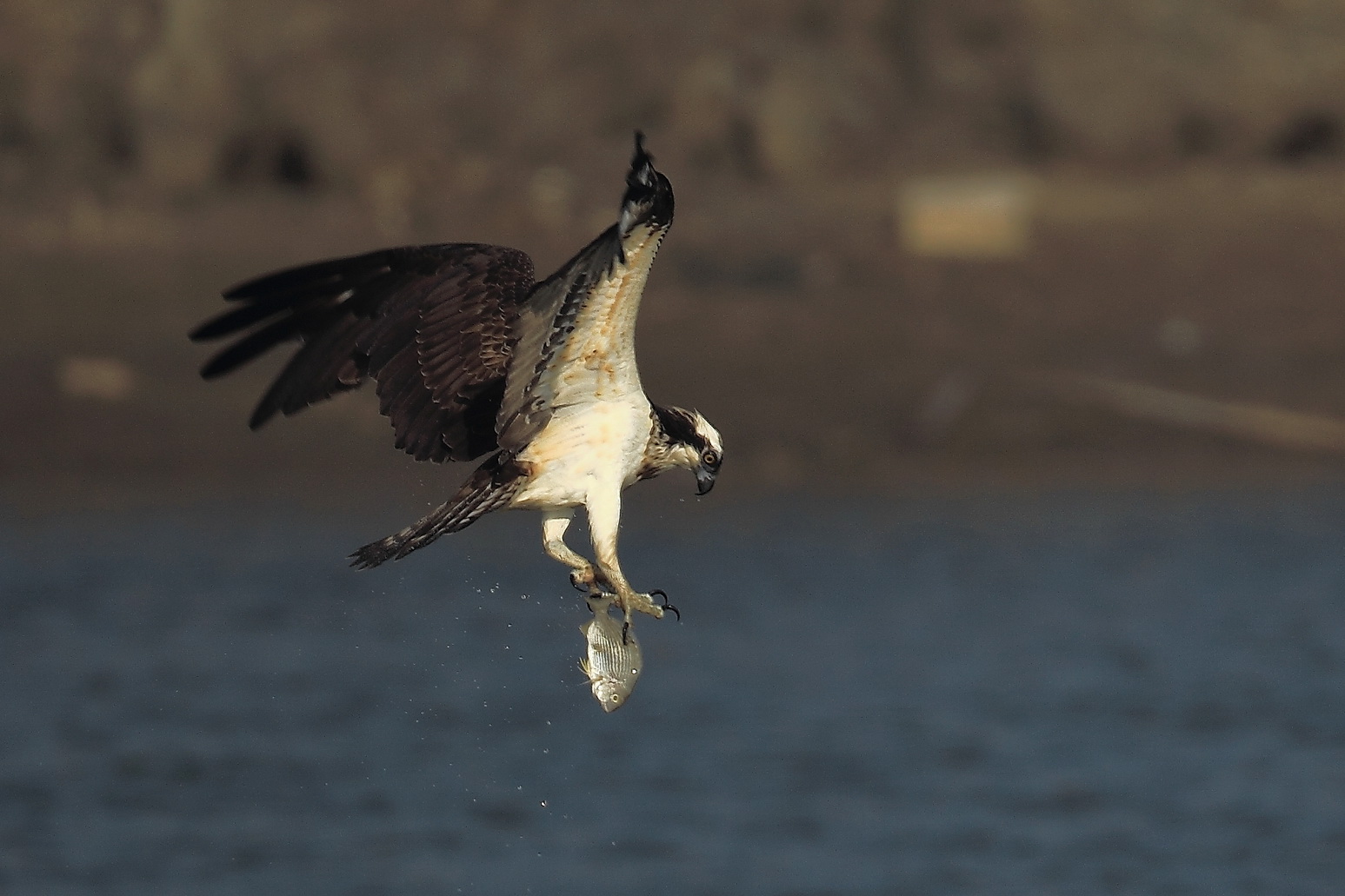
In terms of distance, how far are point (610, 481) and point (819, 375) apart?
11111 mm

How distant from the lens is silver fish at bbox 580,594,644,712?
6965 millimetres

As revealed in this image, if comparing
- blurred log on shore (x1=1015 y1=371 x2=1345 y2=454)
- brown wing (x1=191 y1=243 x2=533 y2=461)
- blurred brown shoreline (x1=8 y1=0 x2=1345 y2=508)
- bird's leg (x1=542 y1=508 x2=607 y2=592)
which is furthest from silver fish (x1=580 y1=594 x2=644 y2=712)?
blurred log on shore (x1=1015 y1=371 x2=1345 y2=454)

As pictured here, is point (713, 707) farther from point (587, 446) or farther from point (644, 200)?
point (644, 200)

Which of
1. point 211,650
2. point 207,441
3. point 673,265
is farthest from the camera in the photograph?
point 673,265

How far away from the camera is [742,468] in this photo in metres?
17.9

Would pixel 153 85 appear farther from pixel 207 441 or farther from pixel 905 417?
pixel 905 417

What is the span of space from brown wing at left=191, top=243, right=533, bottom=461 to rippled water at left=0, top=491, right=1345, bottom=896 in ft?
17.0

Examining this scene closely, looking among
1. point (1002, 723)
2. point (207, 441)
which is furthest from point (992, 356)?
point (207, 441)

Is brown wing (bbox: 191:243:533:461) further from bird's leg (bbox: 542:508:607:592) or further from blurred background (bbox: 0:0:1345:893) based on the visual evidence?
blurred background (bbox: 0:0:1345:893)

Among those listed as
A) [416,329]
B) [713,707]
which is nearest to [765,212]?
[713,707]

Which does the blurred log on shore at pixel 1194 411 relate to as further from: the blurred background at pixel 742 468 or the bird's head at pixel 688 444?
the bird's head at pixel 688 444

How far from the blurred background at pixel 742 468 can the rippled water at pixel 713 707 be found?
42 millimetres

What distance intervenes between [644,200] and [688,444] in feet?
3.94

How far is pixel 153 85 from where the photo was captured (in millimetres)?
20391
